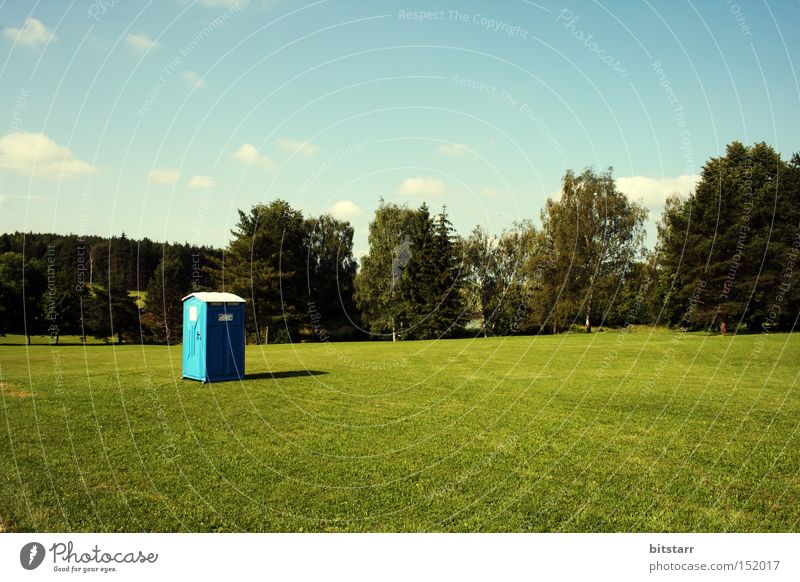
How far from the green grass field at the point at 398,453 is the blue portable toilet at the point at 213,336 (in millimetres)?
670

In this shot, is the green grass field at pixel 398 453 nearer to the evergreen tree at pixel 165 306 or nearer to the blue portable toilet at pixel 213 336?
the blue portable toilet at pixel 213 336

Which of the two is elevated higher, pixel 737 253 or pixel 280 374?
pixel 737 253

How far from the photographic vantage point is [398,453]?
1004cm

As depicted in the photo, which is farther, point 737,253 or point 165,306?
point 165,306

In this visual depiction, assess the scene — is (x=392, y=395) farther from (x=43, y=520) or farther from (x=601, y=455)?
(x=43, y=520)

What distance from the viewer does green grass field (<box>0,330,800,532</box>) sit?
23.5 ft

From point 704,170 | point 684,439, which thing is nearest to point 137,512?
point 684,439

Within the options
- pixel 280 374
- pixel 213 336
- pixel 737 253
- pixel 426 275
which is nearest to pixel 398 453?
pixel 213 336

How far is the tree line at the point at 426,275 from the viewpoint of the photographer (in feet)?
165

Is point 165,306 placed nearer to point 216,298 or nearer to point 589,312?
point 589,312

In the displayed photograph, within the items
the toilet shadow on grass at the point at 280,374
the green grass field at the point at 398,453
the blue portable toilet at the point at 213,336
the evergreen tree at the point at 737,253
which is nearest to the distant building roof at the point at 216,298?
the blue portable toilet at the point at 213,336

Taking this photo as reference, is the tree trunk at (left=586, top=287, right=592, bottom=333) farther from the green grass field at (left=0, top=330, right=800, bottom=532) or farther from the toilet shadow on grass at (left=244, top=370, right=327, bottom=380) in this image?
the toilet shadow on grass at (left=244, top=370, right=327, bottom=380)

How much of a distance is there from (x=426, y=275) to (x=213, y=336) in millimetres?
40216

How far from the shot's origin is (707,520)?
7.18 meters
